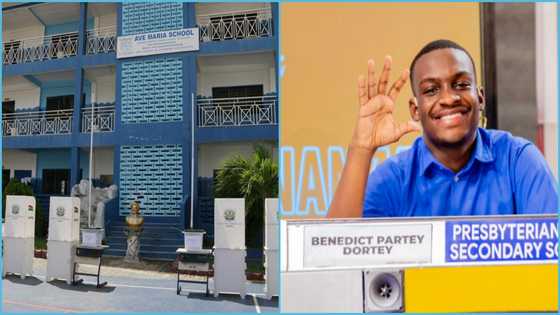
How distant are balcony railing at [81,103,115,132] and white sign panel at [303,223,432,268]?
147 cm

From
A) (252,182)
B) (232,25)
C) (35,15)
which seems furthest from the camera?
(35,15)

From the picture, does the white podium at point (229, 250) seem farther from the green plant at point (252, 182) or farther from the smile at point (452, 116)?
the smile at point (452, 116)

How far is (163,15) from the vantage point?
7.50 feet

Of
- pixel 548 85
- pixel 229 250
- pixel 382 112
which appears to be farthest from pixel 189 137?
pixel 548 85

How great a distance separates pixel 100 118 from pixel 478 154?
7.14 ft

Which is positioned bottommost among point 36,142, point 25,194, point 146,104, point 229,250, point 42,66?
point 229,250

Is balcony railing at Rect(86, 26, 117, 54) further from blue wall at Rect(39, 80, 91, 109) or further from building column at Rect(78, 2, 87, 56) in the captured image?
blue wall at Rect(39, 80, 91, 109)

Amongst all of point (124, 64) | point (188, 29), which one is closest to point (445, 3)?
point (188, 29)

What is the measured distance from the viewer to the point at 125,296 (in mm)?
2291

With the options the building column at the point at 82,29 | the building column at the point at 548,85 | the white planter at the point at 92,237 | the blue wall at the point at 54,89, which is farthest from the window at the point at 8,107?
the building column at the point at 548,85

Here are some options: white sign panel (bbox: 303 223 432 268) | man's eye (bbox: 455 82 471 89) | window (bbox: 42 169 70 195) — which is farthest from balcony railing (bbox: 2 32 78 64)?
man's eye (bbox: 455 82 471 89)

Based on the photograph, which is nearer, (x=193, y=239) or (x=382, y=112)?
(x=382, y=112)

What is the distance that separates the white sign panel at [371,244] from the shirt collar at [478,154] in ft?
0.97

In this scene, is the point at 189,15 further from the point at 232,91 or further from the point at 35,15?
the point at 35,15
